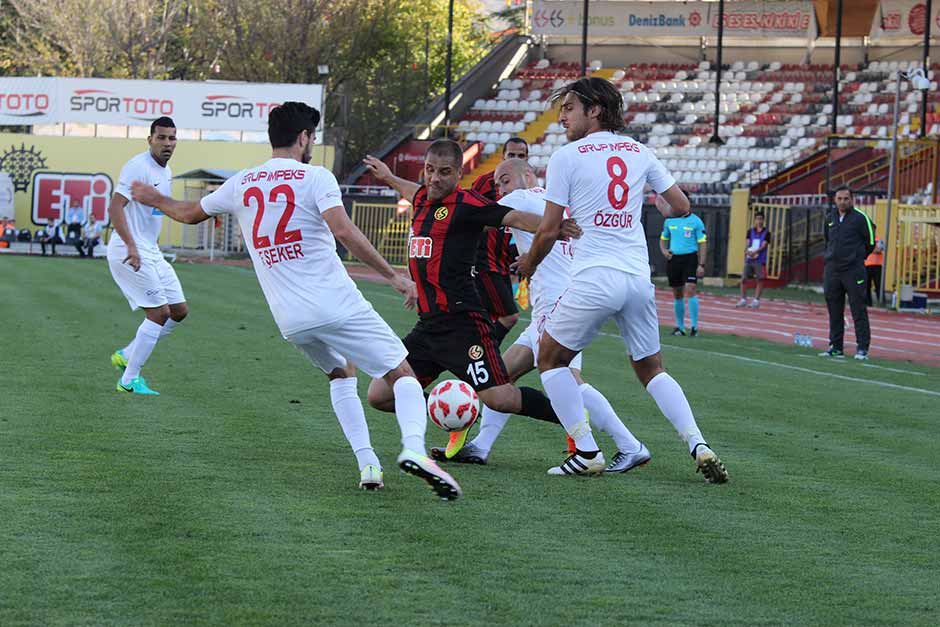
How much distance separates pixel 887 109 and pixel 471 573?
41143 mm

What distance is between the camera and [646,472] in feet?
27.0

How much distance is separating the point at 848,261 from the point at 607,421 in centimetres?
1029

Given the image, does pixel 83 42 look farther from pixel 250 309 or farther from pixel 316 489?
pixel 316 489

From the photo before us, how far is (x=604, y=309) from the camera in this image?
7.60m

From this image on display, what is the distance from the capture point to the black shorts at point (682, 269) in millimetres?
21266

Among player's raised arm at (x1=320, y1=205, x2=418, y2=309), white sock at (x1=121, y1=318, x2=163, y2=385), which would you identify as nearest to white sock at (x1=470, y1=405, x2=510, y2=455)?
player's raised arm at (x1=320, y1=205, x2=418, y2=309)

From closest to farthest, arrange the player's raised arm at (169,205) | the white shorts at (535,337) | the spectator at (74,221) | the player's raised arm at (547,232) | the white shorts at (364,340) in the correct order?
the white shorts at (364,340)
the player's raised arm at (169,205)
the player's raised arm at (547,232)
the white shorts at (535,337)
the spectator at (74,221)

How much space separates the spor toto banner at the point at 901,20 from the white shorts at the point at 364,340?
4484cm

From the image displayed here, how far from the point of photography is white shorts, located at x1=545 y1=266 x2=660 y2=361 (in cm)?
760

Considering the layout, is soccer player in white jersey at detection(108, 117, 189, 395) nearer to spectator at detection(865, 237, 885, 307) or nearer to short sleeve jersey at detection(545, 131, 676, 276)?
short sleeve jersey at detection(545, 131, 676, 276)

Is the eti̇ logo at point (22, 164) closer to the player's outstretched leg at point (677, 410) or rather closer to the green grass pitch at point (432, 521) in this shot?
the green grass pitch at point (432, 521)

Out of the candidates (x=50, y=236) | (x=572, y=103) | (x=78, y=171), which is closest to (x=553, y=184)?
(x=572, y=103)

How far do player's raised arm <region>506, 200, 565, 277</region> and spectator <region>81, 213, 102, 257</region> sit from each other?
35.2 meters

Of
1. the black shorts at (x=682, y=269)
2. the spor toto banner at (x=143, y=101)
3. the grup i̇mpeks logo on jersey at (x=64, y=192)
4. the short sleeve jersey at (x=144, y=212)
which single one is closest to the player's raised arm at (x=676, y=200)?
the short sleeve jersey at (x=144, y=212)
